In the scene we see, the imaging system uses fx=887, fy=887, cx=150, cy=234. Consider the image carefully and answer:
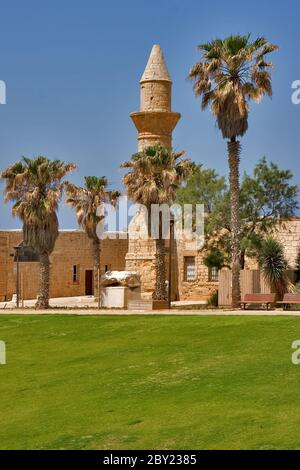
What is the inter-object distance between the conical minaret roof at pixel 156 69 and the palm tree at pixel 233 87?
48.4 feet

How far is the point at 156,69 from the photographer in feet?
162

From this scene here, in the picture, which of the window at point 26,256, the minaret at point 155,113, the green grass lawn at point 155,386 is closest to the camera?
the green grass lawn at point 155,386

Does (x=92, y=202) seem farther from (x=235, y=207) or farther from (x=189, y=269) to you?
(x=235, y=207)

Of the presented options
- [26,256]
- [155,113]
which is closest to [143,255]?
[26,256]

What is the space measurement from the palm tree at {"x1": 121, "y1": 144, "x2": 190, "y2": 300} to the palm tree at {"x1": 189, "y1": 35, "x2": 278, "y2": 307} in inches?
139

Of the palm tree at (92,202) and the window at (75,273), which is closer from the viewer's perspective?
the palm tree at (92,202)

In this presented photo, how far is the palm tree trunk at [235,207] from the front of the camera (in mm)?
34000

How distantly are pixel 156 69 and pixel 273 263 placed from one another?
17421 millimetres

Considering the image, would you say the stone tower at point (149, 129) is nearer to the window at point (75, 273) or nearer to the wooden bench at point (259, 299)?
the window at point (75, 273)

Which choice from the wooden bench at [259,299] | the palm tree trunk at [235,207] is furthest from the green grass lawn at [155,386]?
the palm tree trunk at [235,207]

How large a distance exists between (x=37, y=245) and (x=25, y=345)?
44.3 ft
